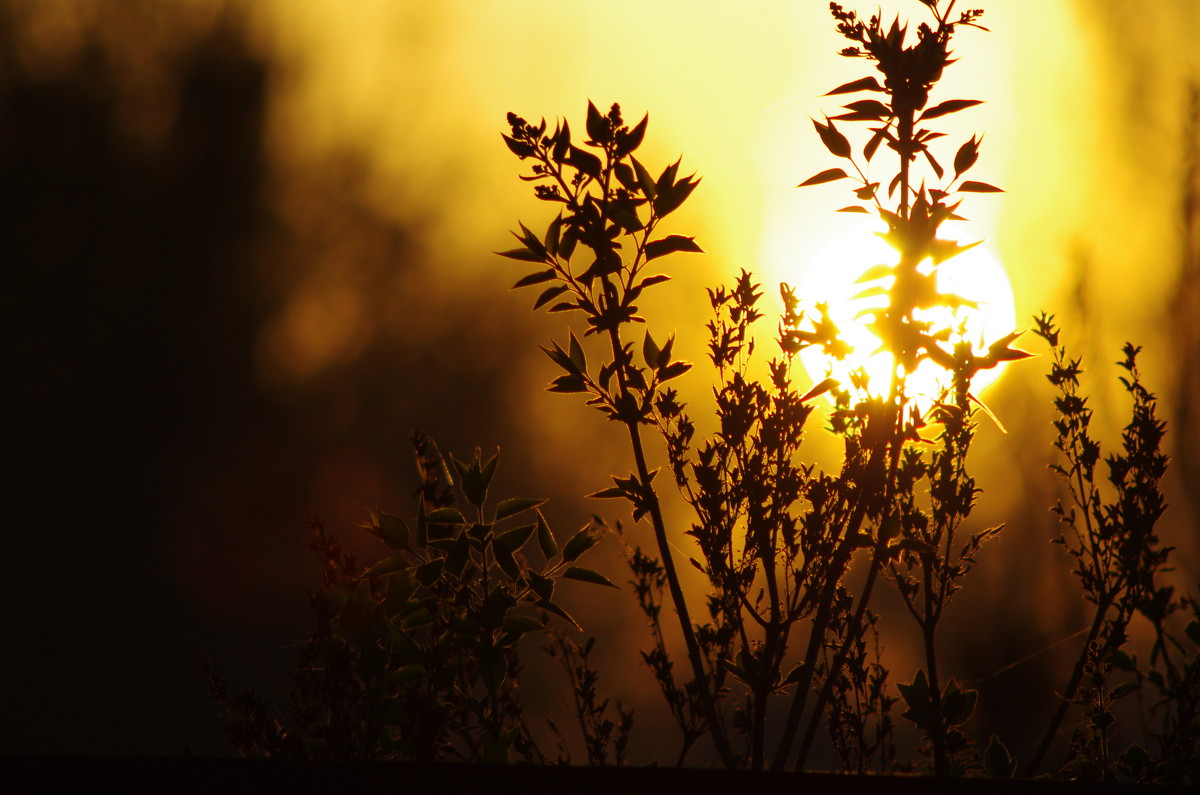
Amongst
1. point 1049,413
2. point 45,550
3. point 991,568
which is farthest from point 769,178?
point 45,550

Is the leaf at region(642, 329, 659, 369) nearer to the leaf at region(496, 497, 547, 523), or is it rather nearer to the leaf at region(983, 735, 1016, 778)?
the leaf at region(496, 497, 547, 523)

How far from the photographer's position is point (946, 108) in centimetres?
185

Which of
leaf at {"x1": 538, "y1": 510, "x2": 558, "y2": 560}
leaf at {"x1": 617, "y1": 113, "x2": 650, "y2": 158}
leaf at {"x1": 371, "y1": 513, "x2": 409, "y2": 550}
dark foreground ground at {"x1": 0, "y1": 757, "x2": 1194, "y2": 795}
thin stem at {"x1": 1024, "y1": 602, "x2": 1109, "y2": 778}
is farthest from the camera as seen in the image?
thin stem at {"x1": 1024, "y1": 602, "x2": 1109, "y2": 778}

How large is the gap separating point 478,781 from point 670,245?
1183 mm

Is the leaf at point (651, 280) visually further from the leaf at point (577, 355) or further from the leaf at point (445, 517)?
the leaf at point (445, 517)

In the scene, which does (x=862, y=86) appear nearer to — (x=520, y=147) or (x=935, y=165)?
(x=935, y=165)

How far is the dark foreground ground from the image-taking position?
117cm

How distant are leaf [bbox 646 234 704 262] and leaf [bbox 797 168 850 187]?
26 centimetres

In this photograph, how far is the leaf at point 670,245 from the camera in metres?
1.97

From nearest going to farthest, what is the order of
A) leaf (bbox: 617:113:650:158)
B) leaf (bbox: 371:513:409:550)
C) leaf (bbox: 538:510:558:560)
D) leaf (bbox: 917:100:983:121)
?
leaf (bbox: 917:100:983:121), leaf (bbox: 617:113:650:158), leaf (bbox: 371:513:409:550), leaf (bbox: 538:510:558:560)

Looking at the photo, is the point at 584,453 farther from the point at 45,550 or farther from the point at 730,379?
the point at 45,550

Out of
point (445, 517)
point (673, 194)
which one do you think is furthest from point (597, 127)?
point (445, 517)

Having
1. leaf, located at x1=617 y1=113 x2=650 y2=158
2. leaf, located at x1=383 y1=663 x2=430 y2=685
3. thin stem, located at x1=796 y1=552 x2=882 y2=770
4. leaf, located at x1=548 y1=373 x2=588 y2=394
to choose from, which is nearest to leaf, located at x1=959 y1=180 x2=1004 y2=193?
leaf, located at x1=617 y1=113 x2=650 y2=158

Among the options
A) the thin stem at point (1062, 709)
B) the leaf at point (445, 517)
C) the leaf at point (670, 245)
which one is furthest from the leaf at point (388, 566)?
the thin stem at point (1062, 709)
